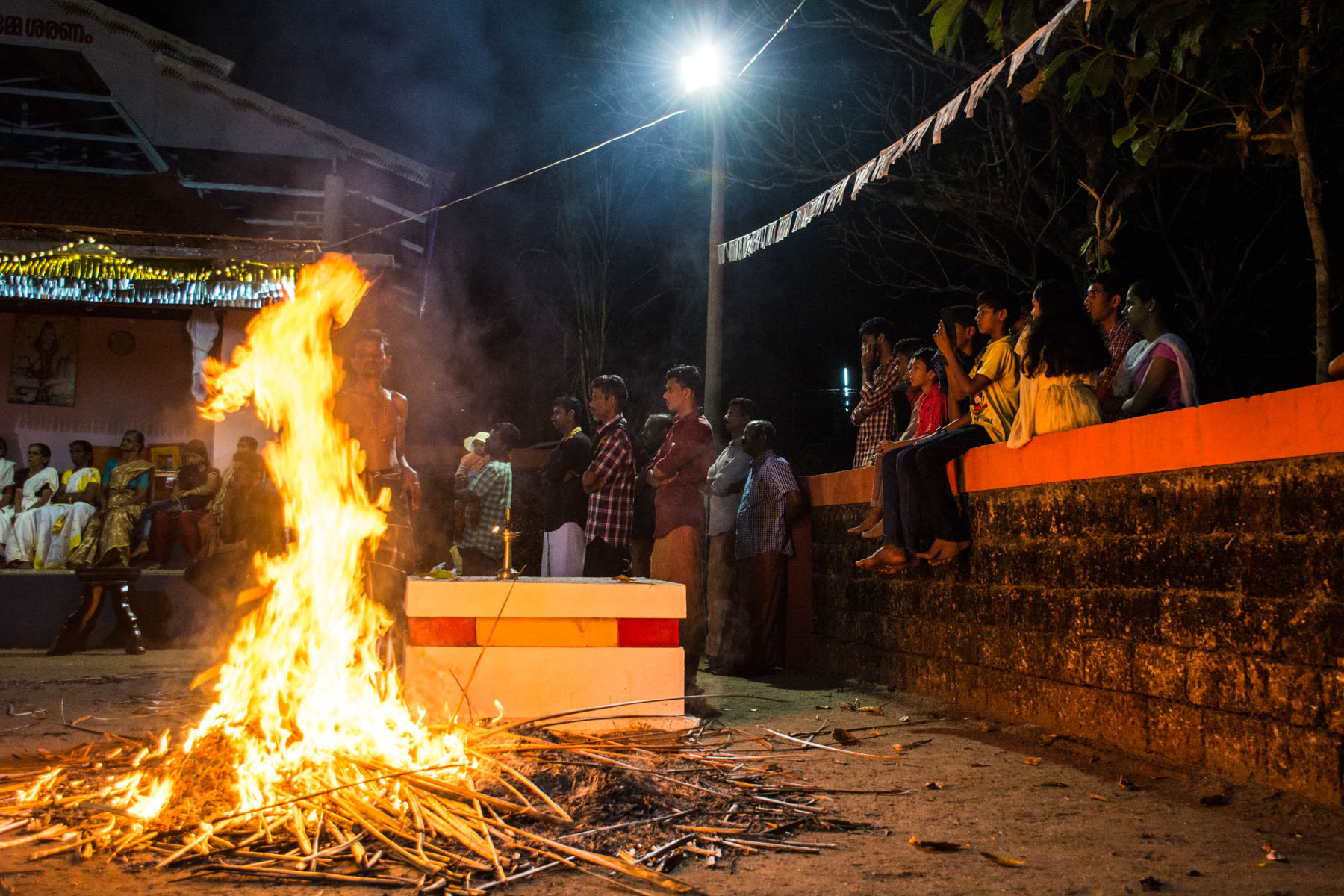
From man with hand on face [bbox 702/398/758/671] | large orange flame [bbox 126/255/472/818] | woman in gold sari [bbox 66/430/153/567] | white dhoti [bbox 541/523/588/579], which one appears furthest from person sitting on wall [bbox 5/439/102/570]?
man with hand on face [bbox 702/398/758/671]

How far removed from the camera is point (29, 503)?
41.0 feet

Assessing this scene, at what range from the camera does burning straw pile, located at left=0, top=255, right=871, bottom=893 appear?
3.53m

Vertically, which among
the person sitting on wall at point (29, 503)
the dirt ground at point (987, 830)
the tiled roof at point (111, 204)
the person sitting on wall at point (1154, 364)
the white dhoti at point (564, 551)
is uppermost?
the tiled roof at point (111, 204)

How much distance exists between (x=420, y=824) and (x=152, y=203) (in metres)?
12.5

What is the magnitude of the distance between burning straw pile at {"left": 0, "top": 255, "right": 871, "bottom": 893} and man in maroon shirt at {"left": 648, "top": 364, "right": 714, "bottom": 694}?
7.40 feet

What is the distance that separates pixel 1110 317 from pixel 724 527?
13.0 feet

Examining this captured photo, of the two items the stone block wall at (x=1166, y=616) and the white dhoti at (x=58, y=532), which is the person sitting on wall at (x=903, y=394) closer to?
the stone block wall at (x=1166, y=616)

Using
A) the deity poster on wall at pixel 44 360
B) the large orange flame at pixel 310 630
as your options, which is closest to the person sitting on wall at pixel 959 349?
the large orange flame at pixel 310 630

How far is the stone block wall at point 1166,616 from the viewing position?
397 cm

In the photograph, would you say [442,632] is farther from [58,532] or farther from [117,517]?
[58,532]

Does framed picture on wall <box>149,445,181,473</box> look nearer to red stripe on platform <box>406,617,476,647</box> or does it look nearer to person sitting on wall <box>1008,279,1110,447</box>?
red stripe on platform <box>406,617,476,647</box>

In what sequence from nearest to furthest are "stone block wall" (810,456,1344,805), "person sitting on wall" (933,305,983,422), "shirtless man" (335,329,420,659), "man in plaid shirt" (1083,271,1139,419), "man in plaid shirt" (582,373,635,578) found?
"stone block wall" (810,456,1344,805) → "man in plaid shirt" (1083,271,1139,419) → "shirtless man" (335,329,420,659) → "person sitting on wall" (933,305,983,422) → "man in plaid shirt" (582,373,635,578)

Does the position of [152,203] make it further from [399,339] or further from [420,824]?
[420,824]

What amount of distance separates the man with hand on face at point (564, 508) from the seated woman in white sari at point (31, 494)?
7.93m
